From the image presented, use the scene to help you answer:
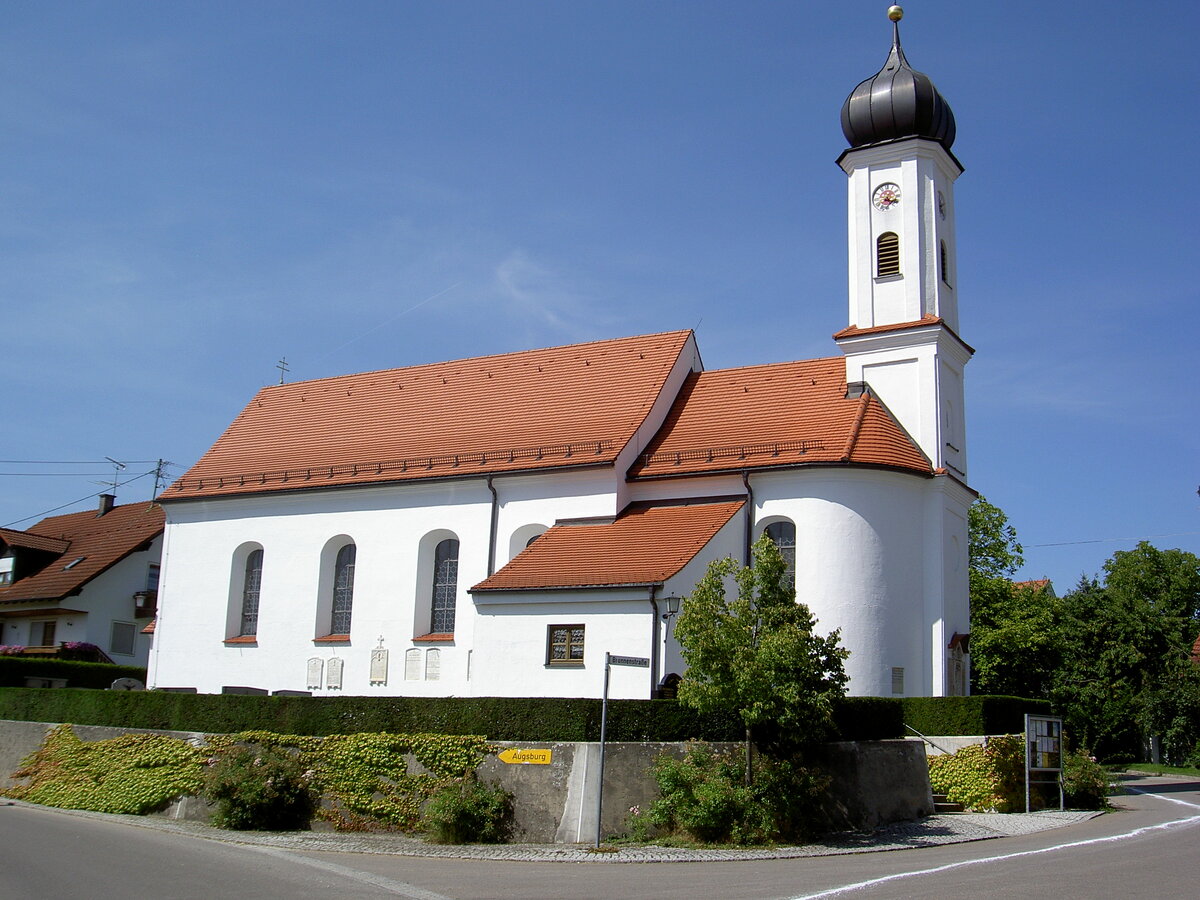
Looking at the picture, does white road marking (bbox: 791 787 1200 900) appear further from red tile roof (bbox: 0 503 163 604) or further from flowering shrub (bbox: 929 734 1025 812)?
red tile roof (bbox: 0 503 163 604)

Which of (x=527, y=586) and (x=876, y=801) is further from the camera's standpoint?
(x=527, y=586)

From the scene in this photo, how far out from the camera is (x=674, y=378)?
3088cm

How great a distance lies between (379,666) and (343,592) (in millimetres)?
2942

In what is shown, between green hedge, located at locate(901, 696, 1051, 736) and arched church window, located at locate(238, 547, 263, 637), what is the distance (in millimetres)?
18077

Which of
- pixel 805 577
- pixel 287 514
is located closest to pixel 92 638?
pixel 287 514

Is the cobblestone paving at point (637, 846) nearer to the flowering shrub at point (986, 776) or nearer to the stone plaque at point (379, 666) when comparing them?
the flowering shrub at point (986, 776)

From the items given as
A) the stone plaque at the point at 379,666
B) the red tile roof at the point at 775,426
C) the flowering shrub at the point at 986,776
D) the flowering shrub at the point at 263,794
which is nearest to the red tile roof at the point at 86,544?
the stone plaque at the point at 379,666

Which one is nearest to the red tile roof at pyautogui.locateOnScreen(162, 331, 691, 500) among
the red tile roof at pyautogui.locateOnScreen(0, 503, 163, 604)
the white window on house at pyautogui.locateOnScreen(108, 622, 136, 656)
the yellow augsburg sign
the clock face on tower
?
the clock face on tower

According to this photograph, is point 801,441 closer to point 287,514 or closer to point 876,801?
point 876,801

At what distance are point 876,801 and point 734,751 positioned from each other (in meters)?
3.27

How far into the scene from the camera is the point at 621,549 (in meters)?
25.5

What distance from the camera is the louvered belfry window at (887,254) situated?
2942 centimetres

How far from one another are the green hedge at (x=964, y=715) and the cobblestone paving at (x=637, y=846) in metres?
1.98

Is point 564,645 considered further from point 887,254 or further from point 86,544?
point 86,544
